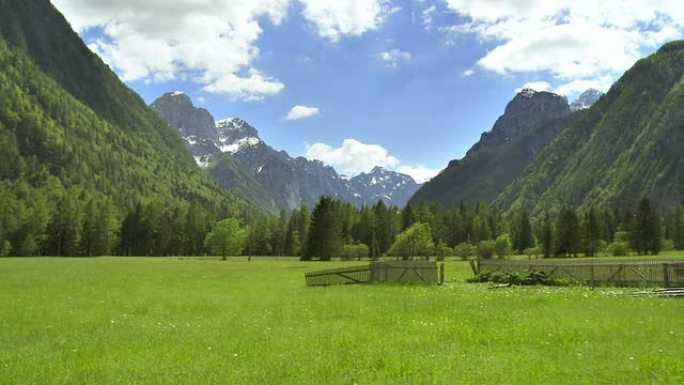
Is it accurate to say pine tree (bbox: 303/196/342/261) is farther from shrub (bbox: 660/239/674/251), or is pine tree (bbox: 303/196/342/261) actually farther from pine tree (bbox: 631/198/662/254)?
shrub (bbox: 660/239/674/251)

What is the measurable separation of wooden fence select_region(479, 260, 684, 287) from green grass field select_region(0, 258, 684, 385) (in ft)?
28.3

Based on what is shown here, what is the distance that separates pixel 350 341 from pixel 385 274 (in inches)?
1201

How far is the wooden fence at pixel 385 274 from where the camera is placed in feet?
154

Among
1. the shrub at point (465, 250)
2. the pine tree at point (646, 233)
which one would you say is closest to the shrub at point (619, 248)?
the pine tree at point (646, 233)

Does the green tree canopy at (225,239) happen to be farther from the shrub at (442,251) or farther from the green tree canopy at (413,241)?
the shrub at (442,251)

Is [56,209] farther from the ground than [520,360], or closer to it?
farther from the ground

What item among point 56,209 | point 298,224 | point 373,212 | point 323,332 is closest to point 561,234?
point 373,212

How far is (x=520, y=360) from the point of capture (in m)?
14.6

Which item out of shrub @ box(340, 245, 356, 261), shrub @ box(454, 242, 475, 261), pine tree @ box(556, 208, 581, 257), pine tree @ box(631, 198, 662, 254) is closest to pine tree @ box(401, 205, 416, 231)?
shrub @ box(454, 242, 475, 261)

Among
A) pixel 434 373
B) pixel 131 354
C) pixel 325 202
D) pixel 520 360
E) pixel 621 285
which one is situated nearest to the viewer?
pixel 434 373

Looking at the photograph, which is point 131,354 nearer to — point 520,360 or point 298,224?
point 520,360

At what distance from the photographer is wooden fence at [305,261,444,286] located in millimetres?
46906

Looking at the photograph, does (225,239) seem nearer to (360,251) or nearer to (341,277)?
(360,251)

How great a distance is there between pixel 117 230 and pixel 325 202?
296ft
